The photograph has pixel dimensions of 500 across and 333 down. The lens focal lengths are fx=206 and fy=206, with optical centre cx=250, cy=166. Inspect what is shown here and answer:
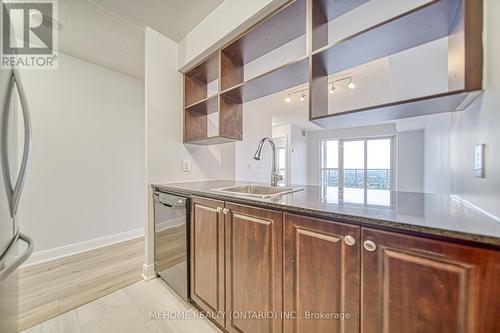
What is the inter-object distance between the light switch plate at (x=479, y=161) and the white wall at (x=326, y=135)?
561cm

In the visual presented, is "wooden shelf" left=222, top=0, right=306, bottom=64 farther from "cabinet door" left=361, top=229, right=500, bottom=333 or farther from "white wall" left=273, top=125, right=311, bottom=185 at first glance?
"white wall" left=273, top=125, right=311, bottom=185

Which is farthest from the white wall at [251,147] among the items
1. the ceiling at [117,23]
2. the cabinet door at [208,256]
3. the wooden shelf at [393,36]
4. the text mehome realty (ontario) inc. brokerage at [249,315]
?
the wooden shelf at [393,36]

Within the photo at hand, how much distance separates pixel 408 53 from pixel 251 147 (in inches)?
115

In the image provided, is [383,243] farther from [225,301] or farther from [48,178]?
[48,178]

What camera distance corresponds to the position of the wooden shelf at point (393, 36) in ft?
3.01

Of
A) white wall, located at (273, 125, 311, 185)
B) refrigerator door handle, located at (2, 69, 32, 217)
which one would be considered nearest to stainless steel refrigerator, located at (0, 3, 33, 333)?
refrigerator door handle, located at (2, 69, 32, 217)

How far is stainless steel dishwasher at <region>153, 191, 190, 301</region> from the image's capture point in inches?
62.8

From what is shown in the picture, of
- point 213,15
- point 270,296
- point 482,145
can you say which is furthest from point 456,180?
point 213,15

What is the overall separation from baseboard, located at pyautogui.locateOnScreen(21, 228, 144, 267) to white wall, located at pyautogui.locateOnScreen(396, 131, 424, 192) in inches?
233

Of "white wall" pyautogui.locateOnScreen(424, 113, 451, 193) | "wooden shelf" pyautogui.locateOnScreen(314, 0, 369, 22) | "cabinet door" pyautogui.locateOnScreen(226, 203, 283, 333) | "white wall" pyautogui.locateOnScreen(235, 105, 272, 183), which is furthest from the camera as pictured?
"white wall" pyautogui.locateOnScreen(235, 105, 272, 183)

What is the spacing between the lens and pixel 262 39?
1.67m

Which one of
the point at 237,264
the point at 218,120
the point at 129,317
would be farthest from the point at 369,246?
the point at 129,317

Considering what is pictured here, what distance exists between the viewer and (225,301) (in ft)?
4.26

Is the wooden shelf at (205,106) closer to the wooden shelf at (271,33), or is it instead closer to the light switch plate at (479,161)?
the wooden shelf at (271,33)
